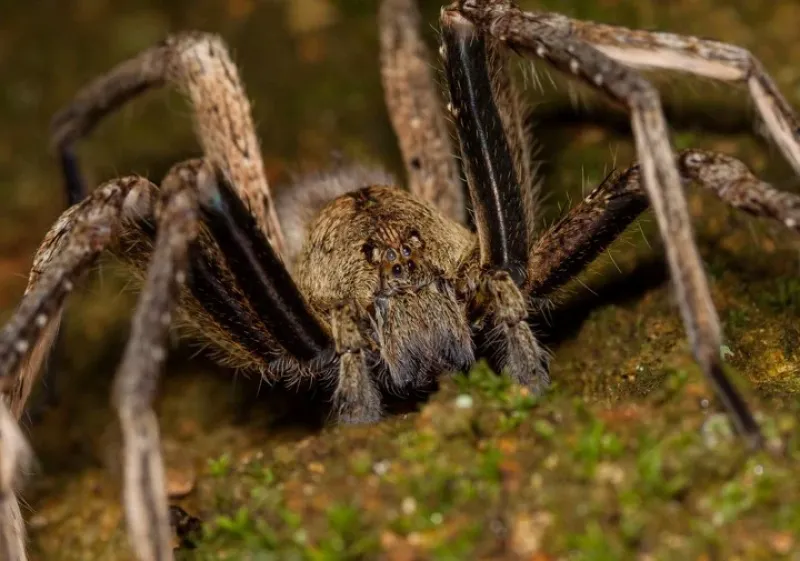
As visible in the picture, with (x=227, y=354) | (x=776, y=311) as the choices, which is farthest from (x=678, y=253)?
(x=227, y=354)

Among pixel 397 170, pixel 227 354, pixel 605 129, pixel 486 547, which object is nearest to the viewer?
pixel 486 547

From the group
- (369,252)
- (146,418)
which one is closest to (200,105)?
(369,252)

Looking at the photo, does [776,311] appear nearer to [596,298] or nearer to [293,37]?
[596,298]

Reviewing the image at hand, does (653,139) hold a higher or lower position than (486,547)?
higher

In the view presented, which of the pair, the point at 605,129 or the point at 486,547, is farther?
the point at 605,129

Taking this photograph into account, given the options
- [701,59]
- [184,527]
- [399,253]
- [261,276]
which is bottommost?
[184,527]

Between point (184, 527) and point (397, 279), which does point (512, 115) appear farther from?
point (184, 527)
